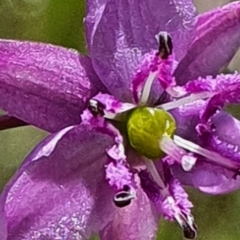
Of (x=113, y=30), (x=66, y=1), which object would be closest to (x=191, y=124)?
(x=113, y=30)

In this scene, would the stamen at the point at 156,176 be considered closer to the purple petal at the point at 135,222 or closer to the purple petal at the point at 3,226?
the purple petal at the point at 135,222

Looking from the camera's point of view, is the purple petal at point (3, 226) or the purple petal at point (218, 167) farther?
the purple petal at point (218, 167)

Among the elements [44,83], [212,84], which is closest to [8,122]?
[44,83]

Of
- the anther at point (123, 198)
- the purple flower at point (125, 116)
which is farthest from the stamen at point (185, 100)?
the anther at point (123, 198)

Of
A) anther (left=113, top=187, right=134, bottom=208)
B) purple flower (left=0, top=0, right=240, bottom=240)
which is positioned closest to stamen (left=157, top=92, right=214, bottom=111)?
purple flower (left=0, top=0, right=240, bottom=240)

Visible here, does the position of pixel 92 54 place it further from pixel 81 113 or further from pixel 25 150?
pixel 25 150

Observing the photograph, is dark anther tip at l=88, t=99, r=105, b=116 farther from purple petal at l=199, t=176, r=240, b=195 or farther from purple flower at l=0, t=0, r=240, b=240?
purple petal at l=199, t=176, r=240, b=195

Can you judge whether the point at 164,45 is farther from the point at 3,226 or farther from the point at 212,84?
the point at 3,226

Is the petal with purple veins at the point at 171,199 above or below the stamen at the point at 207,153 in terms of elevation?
below
